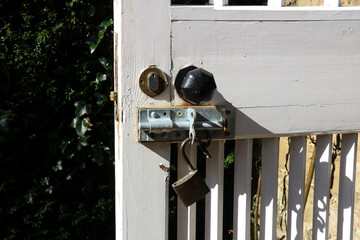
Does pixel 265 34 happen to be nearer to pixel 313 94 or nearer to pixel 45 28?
pixel 313 94

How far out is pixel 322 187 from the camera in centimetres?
137

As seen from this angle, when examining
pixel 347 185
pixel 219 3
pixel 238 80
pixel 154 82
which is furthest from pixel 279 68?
pixel 347 185

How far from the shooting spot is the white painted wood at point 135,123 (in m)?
1.07

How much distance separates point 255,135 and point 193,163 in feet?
0.58

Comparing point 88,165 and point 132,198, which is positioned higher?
point 132,198

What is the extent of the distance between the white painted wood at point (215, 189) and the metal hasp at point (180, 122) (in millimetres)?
126

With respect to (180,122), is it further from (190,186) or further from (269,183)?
(269,183)

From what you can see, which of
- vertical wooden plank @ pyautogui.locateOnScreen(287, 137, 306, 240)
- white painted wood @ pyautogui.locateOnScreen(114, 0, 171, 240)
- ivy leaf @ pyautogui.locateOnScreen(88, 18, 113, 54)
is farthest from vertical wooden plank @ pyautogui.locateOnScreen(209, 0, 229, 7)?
A: ivy leaf @ pyautogui.locateOnScreen(88, 18, 113, 54)

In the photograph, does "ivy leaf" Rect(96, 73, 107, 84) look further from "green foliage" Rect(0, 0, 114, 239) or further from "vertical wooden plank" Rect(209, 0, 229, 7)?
"vertical wooden plank" Rect(209, 0, 229, 7)

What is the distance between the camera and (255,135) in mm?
1219

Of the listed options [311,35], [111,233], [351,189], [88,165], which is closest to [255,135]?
[311,35]

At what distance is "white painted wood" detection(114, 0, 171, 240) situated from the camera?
107 cm

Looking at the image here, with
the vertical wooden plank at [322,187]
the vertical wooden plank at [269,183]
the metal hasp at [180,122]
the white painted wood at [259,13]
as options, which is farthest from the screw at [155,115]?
the vertical wooden plank at [322,187]

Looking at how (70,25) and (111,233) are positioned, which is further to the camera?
(111,233)
